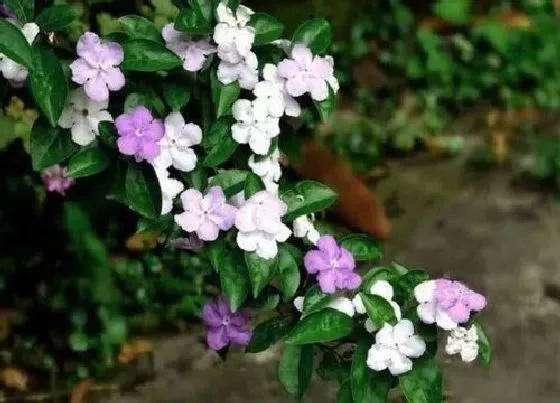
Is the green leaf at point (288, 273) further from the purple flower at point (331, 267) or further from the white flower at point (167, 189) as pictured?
the white flower at point (167, 189)

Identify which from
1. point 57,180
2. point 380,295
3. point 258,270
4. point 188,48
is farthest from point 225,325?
point 57,180

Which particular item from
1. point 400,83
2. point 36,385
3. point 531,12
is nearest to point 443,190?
point 400,83

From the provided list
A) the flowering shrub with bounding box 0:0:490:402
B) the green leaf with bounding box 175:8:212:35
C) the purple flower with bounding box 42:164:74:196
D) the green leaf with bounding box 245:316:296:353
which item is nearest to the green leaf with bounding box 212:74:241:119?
the flowering shrub with bounding box 0:0:490:402

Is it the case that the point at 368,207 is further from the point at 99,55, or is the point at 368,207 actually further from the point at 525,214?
the point at 99,55

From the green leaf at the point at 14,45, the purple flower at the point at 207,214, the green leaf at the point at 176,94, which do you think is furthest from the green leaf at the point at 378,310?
the green leaf at the point at 14,45

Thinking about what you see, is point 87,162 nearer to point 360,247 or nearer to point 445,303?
point 360,247

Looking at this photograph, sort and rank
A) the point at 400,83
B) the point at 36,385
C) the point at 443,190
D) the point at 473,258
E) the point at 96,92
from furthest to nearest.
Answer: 1. the point at 400,83
2. the point at 443,190
3. the point at 473,258
4. the point at 36,385
5. the point at 96,92
